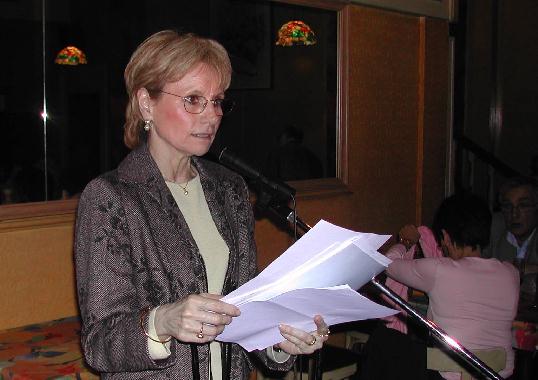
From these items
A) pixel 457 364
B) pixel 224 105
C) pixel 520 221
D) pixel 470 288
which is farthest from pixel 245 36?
pixel 224 105

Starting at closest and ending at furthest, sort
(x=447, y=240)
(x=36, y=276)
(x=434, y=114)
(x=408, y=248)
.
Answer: (x=36, y=276)
(x=447, y=240)
(x=408, y=248)
(x=434, y=114)

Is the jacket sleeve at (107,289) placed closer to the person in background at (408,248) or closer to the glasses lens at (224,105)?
the glasses lens at (224,105)

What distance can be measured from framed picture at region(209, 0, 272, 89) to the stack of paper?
3429 mm

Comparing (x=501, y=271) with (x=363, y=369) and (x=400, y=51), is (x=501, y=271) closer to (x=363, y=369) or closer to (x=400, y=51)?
(x=363, y=369)

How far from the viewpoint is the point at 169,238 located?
5.23ft

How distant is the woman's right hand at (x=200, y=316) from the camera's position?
1278mm

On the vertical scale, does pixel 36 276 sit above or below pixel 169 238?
below

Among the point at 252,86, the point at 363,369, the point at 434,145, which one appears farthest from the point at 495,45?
the point at 363,369

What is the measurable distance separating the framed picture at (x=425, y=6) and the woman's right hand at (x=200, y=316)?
409 cm

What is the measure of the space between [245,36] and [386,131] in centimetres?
130

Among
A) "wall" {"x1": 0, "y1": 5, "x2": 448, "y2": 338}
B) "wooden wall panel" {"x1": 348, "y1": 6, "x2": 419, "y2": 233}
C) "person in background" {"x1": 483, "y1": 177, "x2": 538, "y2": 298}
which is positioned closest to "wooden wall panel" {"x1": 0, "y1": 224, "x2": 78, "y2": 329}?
"wall" {"x1": 0, "y1": 5, "x2": 448, "y2": 338}

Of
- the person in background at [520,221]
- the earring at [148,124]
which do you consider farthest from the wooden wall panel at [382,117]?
the earring at [148,124]

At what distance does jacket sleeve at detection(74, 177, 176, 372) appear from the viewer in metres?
1.40

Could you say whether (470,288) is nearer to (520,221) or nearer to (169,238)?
(520,221)
